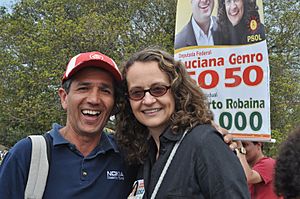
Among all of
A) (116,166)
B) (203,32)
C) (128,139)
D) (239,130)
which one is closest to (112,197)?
(116,166)

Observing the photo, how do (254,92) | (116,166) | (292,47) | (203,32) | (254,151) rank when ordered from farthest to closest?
(292,47), (254,151), (203,32), (254,92), (116,166)

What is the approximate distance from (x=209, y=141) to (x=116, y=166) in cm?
71

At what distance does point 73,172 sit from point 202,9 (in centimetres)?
212

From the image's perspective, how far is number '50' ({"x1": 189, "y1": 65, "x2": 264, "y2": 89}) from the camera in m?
3.56

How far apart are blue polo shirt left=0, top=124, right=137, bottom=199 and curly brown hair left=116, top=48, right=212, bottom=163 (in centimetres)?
11

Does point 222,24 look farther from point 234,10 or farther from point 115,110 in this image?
point 115,110

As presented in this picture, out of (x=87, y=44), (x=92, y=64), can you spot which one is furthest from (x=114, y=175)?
(x=87, y=44)

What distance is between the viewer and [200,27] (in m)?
3.93

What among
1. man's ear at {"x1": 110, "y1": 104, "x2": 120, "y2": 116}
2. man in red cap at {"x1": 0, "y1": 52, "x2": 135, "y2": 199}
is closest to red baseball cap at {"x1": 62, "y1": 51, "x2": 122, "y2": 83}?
man in red cap at {"x1": 0, "y1": 52, "x2": 135, "y2": 199}

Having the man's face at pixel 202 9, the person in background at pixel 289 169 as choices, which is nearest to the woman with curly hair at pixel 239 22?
the man's face at pixel 202 9

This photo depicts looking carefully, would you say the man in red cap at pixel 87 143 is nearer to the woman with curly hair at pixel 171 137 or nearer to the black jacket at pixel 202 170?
the woman with curly hair at pixel 171 137

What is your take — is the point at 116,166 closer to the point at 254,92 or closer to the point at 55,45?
the point at 254,92

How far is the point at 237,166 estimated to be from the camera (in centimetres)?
199

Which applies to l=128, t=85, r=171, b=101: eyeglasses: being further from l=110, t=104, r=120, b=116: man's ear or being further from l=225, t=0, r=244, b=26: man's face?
l=225, t=0, r=244, b=26: man's face
